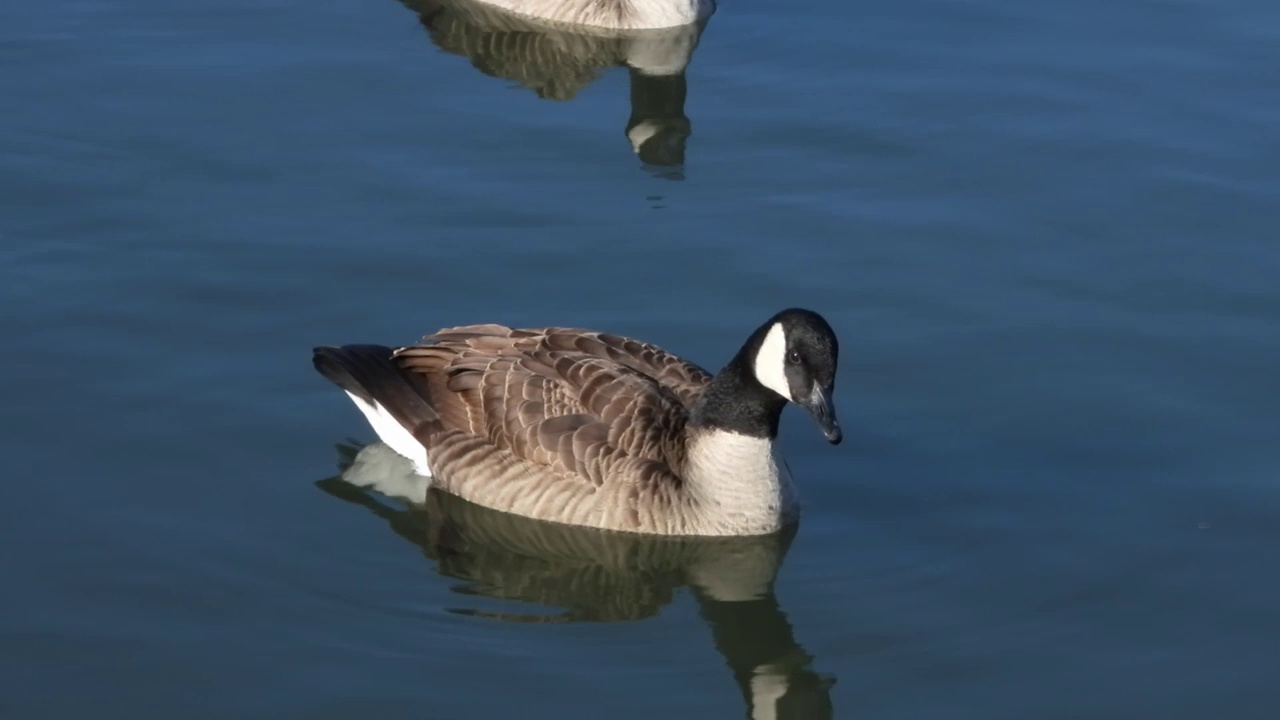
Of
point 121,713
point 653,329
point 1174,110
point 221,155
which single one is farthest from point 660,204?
point 121,713

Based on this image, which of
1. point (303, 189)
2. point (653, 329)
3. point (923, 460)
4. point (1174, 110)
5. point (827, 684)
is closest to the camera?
point (827, 684)

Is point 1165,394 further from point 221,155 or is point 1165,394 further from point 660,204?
point 221,155

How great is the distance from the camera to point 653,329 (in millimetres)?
13414

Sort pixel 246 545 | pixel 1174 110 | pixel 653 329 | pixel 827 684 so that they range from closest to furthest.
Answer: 1. pixel 827 684
2. pixel 246 545
3. pixel 653 329
4. pixel 1174 110

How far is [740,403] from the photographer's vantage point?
1117cm

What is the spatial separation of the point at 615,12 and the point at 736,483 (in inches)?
329

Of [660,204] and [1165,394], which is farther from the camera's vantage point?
[660,204]

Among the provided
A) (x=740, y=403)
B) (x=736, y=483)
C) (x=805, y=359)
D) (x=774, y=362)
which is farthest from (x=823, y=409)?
(x=736, y=483)

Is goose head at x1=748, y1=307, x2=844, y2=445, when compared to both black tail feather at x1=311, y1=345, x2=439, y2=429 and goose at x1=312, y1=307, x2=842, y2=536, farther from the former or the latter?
black tail feather at x1=311, y1=345, x2=439, y2=429

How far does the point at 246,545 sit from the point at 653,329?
11.2ft

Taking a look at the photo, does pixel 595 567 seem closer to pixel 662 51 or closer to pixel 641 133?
pixel 641 133

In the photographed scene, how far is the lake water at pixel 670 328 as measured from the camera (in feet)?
33.7

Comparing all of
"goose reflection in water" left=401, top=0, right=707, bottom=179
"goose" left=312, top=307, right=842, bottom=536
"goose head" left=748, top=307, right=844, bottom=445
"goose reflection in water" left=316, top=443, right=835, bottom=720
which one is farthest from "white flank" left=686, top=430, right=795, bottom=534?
"goose reflection in water" left=401, top=0, right=707, bottom=179

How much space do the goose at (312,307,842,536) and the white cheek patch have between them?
11mm
